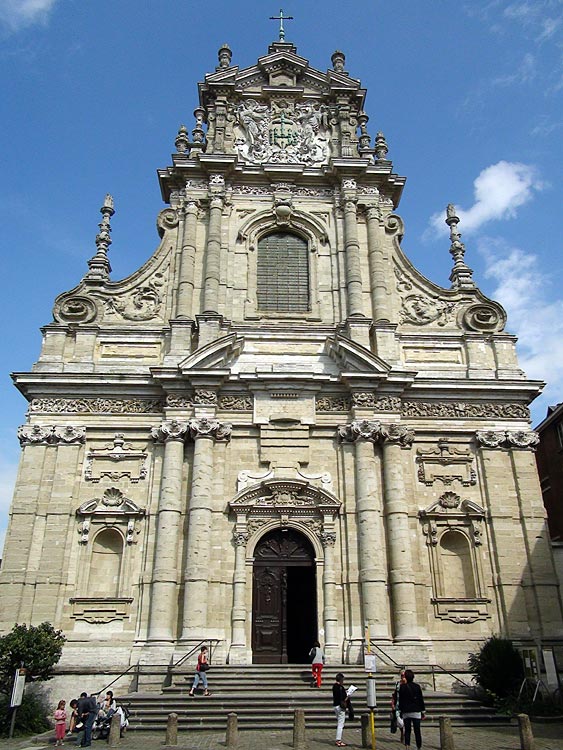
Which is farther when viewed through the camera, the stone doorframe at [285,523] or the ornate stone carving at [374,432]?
the ornate stone carving at [374,432]

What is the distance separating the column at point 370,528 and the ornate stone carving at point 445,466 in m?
1.59

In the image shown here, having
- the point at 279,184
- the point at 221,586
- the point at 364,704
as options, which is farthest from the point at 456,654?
the point at 279,184

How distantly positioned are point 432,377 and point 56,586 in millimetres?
12466

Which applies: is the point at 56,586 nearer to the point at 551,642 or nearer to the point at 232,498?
the point at 232,498

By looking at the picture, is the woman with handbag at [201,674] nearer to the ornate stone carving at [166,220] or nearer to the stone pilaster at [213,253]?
the stone pilaster at [213,253]

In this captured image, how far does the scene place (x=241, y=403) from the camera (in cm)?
2020

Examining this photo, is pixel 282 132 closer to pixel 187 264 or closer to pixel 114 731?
pixel 187 264

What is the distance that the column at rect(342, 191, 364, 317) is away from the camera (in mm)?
21844

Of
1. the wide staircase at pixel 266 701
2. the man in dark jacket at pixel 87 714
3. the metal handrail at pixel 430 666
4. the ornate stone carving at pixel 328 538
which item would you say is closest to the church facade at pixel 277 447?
the ornate stone carving at pixel 328 538

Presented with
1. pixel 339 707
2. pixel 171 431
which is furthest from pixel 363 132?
pixel 339 707

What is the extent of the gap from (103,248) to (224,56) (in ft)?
33.0

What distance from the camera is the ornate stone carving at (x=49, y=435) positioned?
19.4 meters

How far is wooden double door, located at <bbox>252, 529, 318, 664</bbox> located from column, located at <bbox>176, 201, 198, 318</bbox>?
7791 millimetres

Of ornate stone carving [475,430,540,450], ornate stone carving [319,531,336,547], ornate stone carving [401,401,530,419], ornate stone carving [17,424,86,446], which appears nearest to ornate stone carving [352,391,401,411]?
ornate stone carving [401,401,530,419]
